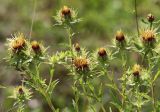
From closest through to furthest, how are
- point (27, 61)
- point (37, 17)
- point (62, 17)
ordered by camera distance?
point (27, 61), point (62, 17), point (37, 17)

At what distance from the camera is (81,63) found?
2.94 m

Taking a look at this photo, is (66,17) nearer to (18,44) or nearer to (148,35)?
(18,44)

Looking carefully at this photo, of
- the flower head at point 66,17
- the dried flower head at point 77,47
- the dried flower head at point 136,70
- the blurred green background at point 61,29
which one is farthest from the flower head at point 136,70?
the blurred green background at point 61,29

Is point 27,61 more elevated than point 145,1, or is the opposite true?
point 145,1

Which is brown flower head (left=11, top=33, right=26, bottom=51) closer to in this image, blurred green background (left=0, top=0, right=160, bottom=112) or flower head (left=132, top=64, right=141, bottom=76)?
flower head (left=132, top=64, right=141, bottom=76)

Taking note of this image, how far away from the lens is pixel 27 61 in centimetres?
290

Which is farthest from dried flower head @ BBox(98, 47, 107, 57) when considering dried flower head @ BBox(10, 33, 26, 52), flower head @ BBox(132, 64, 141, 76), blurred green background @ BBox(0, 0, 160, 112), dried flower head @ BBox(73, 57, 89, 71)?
blurred green background @ BBox(0, 0, 160, 112)

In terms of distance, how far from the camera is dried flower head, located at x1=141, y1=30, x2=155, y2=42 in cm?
296

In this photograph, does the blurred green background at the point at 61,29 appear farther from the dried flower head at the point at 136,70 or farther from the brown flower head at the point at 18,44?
the dried flower head at the point at 136,70

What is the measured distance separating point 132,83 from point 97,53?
0.94ft

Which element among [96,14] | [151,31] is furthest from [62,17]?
[96,14]

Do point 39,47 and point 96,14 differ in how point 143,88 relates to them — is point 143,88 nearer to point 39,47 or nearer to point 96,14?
point 39,47

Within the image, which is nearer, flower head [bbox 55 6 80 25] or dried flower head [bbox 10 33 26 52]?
dried flower head [bbox 10 33 26 52]

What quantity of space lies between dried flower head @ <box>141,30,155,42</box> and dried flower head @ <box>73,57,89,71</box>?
0.37m
